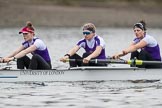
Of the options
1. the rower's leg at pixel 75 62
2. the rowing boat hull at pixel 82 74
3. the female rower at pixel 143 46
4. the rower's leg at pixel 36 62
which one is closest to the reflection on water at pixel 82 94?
the rowing boat hull at pixel 82 74

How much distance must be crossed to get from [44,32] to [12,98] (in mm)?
34790

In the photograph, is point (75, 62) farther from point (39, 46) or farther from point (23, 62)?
point (23, 62)

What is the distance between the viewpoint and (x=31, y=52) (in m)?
19.0

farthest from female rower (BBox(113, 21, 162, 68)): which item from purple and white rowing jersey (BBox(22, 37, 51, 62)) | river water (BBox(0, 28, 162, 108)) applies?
purple and white rowing jersey (BBox(22, 37, 51, 62))

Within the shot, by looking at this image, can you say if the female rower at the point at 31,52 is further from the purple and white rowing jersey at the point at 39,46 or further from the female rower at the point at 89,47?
the female rower at the point at 89,47

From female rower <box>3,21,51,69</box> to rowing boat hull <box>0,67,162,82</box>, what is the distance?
13.1 inches

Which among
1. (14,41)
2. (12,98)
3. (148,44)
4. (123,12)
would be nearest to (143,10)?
(123,12)

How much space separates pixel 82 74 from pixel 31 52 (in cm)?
154

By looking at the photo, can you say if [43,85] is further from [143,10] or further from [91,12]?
[143,10]

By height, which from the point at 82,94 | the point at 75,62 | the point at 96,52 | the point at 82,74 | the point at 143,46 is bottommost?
the point at 82,94

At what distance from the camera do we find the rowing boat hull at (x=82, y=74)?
1866cm

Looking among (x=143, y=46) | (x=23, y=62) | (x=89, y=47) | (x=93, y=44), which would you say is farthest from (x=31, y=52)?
(x=143, y=46)

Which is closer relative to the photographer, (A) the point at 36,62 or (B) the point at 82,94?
(B) the point at 82,94

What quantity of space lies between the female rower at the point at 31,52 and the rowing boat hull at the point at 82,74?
332 millimetres
